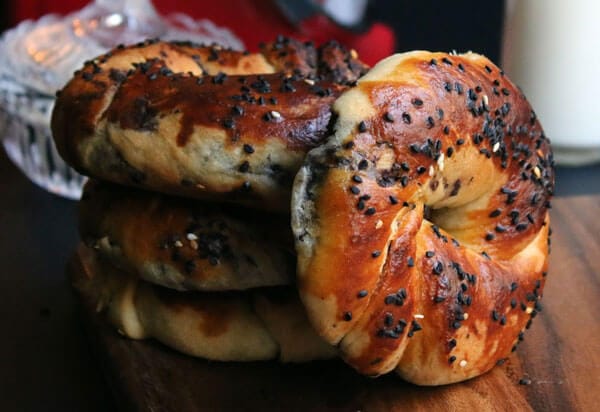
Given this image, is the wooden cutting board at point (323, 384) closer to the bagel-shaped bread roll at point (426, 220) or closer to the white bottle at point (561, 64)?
the bagel-shaped bread roll at point (426, 220)

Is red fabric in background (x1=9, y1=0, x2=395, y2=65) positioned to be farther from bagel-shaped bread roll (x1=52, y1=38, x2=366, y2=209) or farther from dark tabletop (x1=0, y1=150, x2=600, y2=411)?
bagel-shaped bread roll (x1=52, y1=38, x2=366, y2=209)

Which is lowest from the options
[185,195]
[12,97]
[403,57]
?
[12,97]

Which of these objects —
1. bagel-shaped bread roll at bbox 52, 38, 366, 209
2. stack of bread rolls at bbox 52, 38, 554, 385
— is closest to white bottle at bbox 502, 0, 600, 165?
stack of bread rolls at bbox 52, 38, 554, 385

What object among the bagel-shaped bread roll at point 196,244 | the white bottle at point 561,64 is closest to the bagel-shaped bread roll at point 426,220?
the bagel-shaped bread roll at point 196,244

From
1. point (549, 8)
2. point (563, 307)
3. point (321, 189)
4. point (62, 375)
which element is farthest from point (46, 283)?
point (549, 8)

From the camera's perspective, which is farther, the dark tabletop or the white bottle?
the white bottle

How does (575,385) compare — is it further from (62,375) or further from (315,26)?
(315,26)
